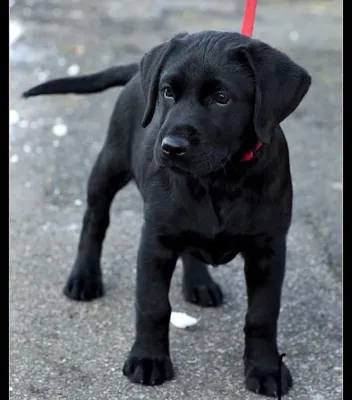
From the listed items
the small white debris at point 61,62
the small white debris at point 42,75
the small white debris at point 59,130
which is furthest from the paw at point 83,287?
the small white debris at point 61,62

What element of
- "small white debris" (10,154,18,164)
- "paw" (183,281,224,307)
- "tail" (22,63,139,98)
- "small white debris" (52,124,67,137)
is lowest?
"small white debris" (52,124,67,137)

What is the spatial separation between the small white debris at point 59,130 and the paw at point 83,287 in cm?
265

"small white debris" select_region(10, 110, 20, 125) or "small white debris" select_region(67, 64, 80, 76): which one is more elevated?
"small white debris" select_region(10, 110, 20, 125)

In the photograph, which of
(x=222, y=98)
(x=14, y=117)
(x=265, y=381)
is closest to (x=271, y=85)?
(x=222, y=98)

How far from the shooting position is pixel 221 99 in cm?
354

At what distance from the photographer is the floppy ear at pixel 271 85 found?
11.6ft

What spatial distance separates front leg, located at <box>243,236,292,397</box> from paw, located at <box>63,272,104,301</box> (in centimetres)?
102

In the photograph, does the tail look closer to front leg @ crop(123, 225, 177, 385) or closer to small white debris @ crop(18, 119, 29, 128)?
front leg @ crop(123, 225, 177, 385)

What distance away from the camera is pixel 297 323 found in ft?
15.0

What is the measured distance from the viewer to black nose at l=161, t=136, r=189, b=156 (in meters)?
3.43

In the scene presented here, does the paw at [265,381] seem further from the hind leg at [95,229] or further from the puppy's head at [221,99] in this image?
the hind leg at [95,229]

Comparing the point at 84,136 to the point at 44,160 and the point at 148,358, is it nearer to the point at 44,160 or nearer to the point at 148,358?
the point at 44,160

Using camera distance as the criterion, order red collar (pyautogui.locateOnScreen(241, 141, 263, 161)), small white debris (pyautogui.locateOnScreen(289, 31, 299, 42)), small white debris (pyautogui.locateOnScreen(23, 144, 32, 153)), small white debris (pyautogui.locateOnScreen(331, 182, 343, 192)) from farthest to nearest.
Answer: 1. small white debris (pyautogui.locateOnScreen(289, 31, 299, 42))
2. small white debris (pyautogui.locateOnScreen(23, 144, 32, 153))
3. small white debris (pyautogui.locateOnScreen(331, 182, 343, 192))
4. red collar (pyautogui.locateOnScreen(241, 141, 263, 161))

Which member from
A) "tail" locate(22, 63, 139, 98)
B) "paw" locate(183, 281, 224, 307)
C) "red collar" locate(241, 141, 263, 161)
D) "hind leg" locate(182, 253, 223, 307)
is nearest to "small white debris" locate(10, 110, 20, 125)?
"tail" locate(22, 63, 139, 98)
